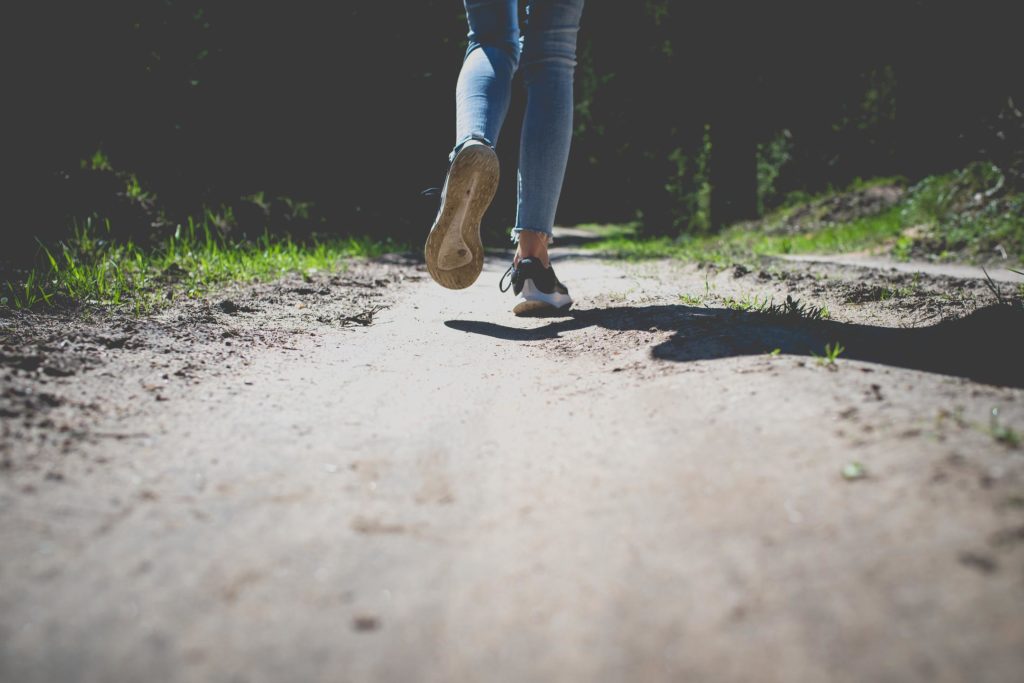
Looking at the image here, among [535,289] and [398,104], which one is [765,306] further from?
[398,104]

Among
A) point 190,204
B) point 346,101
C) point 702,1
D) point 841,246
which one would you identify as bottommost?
point 841,246

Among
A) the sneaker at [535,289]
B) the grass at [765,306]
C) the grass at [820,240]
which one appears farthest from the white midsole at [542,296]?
the grass at [820,240]

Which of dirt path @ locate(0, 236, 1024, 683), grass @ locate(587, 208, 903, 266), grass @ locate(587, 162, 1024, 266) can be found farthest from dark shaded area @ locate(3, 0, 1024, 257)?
dirt path @ locate(0, 236, 1024, 683)

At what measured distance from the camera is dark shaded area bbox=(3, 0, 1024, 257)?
14.0 feet

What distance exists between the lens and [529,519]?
3.04ft

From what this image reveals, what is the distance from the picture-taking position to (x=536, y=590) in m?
0.77

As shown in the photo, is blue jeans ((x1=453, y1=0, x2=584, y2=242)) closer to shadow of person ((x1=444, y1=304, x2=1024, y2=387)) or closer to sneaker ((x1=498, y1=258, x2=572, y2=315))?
Result: sneaker ((x1=498, y1=258, x2=572, y2=315))

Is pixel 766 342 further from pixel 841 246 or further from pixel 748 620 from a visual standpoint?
pixel 841 246

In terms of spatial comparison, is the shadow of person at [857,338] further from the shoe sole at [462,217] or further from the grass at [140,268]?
the grass at [140,268]

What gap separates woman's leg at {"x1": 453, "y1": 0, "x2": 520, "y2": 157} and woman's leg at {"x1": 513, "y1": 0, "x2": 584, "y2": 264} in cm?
7

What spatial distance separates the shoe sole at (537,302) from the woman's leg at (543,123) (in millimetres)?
113

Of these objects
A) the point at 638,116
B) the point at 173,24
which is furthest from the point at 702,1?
the point at 173,24

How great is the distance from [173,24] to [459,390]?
229 inches

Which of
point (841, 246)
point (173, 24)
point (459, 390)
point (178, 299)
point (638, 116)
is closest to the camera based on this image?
point (459, 390)
